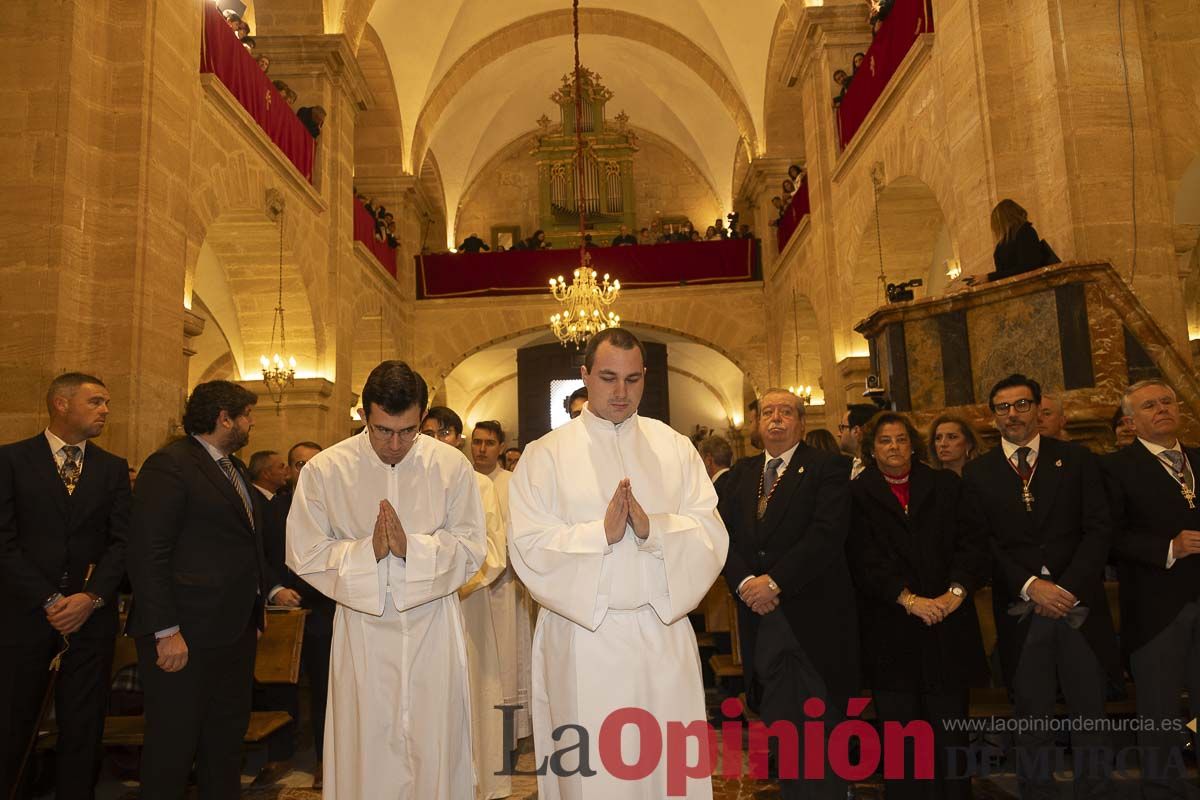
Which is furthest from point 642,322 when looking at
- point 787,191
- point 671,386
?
point 671,386

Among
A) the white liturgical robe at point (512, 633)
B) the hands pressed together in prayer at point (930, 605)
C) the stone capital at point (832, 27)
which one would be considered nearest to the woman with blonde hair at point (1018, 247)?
the hands pressed together in prayer at point (930, 605)

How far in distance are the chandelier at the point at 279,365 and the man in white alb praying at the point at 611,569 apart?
9.06 m

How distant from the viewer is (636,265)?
717 inches

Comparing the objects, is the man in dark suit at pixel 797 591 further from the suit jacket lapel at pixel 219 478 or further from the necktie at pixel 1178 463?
the suit jacket lapel at pixel 219 478

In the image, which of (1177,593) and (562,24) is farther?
(562,24)

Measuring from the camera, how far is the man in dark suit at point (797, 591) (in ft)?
12.0

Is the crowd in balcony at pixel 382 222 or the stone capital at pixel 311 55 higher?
the stone capital at pixel 311 55

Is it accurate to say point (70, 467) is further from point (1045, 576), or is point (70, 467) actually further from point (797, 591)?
point (1045, 576)

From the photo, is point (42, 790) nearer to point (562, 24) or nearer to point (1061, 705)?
point (1061, 705)

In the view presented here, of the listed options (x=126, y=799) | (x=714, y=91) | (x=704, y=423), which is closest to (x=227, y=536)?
(x=126, y=799)

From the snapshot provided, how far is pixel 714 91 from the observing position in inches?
731

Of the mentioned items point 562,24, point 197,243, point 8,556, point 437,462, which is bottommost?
point 8,556

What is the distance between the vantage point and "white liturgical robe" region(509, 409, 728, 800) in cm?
282

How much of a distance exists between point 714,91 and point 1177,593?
16485 millimetres
